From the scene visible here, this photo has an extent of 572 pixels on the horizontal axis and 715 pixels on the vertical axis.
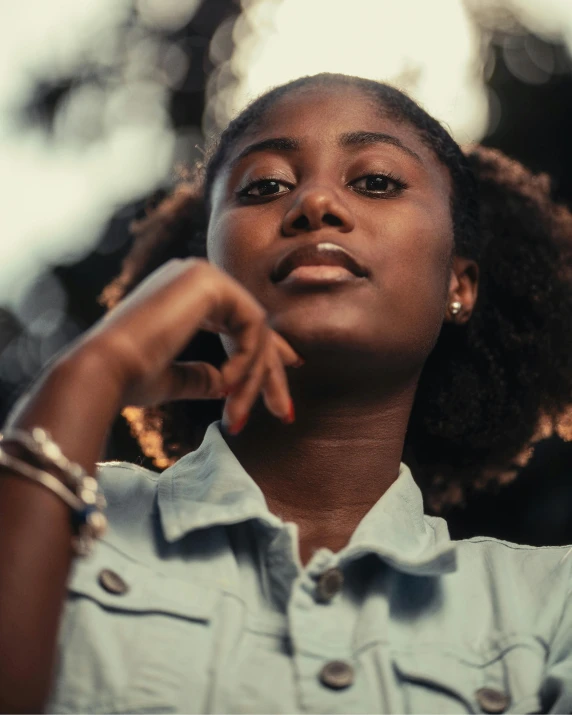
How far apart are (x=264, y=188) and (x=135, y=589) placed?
3.28 ft

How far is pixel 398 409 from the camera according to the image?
8.61ft

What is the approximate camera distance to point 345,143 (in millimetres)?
2594

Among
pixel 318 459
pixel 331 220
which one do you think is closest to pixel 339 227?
pixel 331 220

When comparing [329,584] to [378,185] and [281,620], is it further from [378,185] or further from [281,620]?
[378,185]

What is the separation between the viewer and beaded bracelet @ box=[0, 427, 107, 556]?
1777mm

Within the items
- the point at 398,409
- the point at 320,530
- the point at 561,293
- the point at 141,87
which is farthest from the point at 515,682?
the point at 141,87

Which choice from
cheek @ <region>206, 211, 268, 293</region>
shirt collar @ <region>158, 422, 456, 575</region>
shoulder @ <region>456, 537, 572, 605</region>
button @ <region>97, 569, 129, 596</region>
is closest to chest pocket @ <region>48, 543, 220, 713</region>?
button @ <region>97, 569, 129, 596</region>

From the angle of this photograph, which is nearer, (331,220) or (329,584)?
(329,584)

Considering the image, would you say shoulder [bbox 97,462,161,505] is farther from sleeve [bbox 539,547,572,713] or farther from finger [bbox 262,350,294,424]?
sleeve [bbox 539,547,572,713]

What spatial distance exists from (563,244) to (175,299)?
1794mm

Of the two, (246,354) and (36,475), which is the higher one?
(246,354)

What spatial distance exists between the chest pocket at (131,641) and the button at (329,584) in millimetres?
182

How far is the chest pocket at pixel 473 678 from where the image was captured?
6.61ft

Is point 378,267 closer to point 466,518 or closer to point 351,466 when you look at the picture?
point 351,466
